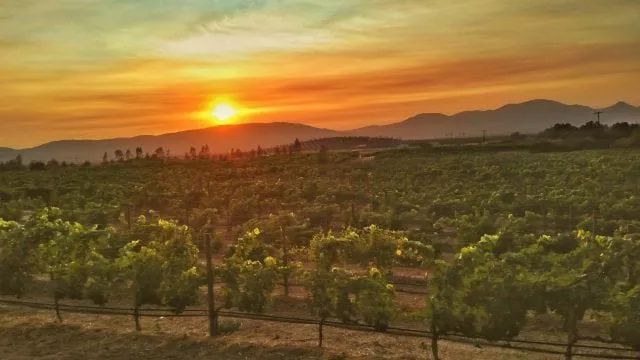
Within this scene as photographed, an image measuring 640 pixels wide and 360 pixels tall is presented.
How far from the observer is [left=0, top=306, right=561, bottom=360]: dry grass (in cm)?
1116

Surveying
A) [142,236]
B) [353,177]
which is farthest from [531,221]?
[353,177]

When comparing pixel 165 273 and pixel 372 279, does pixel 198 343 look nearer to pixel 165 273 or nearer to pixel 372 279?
pixel 165 273

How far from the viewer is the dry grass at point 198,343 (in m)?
11.2

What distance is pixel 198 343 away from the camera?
11.7m

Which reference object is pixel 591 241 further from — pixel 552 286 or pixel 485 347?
pixel 485 347

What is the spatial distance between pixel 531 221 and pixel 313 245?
1406 centimetres

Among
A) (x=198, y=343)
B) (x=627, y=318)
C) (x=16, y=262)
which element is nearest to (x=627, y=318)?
(x=627, y=318)

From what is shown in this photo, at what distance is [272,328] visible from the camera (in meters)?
13.5

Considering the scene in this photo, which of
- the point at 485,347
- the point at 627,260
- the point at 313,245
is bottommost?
the point at 485,347

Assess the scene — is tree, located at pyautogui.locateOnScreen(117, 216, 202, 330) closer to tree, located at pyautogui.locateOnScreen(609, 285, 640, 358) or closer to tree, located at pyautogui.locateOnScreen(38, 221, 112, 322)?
tree, located at pyautogui.locateOnScreen(38, 221, 112, 322)

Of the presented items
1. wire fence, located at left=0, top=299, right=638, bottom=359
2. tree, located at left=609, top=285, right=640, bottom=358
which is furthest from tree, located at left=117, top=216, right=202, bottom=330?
tree, located at left=609, top=285, right=640, bottom=358

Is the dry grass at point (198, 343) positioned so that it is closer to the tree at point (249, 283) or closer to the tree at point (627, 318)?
the tree at point (249, 283)

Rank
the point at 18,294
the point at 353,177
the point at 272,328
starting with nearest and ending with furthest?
1. the point at 272,328
2. the point at 18,294
3. the point at 353,177

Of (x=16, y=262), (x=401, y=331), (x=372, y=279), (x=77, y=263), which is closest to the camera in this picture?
(x=372, y=279)
